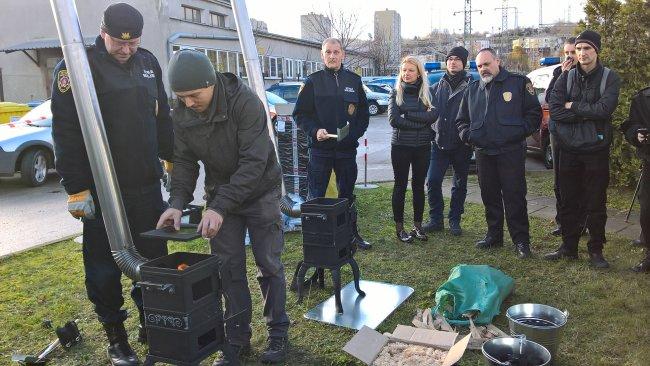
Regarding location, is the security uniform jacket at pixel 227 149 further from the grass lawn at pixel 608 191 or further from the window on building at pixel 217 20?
the window on building at pixel 217 20

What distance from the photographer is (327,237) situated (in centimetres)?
396

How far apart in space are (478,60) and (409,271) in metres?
2.12

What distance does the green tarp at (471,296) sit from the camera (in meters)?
3.82

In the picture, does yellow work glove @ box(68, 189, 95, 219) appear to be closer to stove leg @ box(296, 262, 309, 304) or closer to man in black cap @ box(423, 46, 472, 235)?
stove leg @ box(296, 262, 309, 304)

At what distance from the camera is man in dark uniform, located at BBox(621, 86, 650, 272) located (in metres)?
4.61

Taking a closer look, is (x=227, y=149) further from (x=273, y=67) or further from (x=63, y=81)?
(x=273, y=67)

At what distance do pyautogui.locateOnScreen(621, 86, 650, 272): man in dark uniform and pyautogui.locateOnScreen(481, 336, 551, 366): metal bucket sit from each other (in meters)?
2.38

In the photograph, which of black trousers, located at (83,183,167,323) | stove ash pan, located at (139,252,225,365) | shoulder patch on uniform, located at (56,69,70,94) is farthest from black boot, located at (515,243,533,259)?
shoulder patch on uniform, located at (56,69,70,94)

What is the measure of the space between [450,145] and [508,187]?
931 millimetres

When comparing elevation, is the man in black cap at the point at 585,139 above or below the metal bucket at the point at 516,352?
above

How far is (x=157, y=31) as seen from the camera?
2430 cm

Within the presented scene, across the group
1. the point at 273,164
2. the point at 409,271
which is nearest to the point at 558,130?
the point at 409,271

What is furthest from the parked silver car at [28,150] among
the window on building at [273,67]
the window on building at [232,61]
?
the window on building at [273,67]

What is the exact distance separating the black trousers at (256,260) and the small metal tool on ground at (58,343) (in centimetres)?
117
